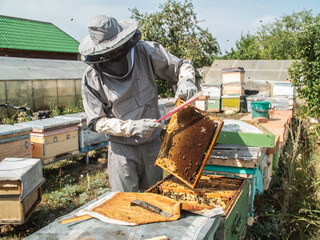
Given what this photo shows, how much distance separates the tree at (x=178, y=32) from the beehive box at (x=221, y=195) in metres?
11.4

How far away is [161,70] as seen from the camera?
2537mm

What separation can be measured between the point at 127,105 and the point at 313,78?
5671 millimetres

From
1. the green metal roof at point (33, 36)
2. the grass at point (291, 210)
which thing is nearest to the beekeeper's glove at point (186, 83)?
the grass at point (291, 210)

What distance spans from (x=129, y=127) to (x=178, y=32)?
1284 cm

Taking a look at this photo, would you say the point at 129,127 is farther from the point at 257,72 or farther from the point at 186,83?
the point at 257,72

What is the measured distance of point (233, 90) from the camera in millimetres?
12102

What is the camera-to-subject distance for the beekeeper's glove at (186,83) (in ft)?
7.03

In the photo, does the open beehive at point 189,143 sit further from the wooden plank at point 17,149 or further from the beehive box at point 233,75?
the beehive box at point 233,75

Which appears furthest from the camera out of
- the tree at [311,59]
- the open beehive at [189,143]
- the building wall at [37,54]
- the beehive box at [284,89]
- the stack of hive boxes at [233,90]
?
the building wall at [37,54]

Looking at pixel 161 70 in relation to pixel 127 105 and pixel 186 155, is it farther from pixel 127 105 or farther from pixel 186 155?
pixel 186 155

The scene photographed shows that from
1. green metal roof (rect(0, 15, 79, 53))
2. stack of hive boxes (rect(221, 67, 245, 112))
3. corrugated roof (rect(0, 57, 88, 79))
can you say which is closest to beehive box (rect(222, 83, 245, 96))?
stack of hive boxes (rect(221, 67, 245, 112))

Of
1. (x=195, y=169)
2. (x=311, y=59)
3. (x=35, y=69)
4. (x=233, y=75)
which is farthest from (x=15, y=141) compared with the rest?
(x=233, y=75)

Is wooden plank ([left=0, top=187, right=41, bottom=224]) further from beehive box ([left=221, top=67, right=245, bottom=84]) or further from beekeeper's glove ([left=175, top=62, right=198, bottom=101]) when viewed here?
beehive box ([left=221, top=67, right=245, bottom=84])

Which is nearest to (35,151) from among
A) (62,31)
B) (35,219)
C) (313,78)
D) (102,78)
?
(35,219)
